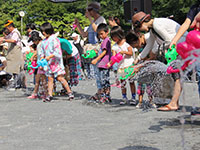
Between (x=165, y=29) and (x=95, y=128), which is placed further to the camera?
(x=165, y=29)

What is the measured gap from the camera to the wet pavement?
3.80 m

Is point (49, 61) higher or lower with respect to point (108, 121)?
higher

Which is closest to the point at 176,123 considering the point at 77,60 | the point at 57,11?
the point at 77,60

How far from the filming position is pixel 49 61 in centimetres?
771

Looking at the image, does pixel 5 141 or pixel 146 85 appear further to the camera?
pixel 146 85

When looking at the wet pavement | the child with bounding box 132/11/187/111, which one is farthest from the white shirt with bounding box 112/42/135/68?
the child with bounding box 132/11/187/111

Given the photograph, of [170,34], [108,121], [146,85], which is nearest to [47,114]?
[108,121]

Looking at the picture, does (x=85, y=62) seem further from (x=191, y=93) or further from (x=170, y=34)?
(x=170, y=34)

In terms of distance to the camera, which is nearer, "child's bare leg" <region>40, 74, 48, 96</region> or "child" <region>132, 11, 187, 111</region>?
"child" <region>132, 11, 187, 111</region>

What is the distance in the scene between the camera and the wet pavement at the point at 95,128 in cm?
380

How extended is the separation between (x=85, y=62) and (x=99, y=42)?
5.35 meters

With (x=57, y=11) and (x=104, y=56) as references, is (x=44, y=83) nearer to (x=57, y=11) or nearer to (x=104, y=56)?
(x=104, y=56)

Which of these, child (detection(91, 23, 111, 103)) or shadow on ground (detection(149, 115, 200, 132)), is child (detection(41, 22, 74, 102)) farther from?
shadow on ground (detection(149, 115, 200, 132))

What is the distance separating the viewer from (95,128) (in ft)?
15.5
